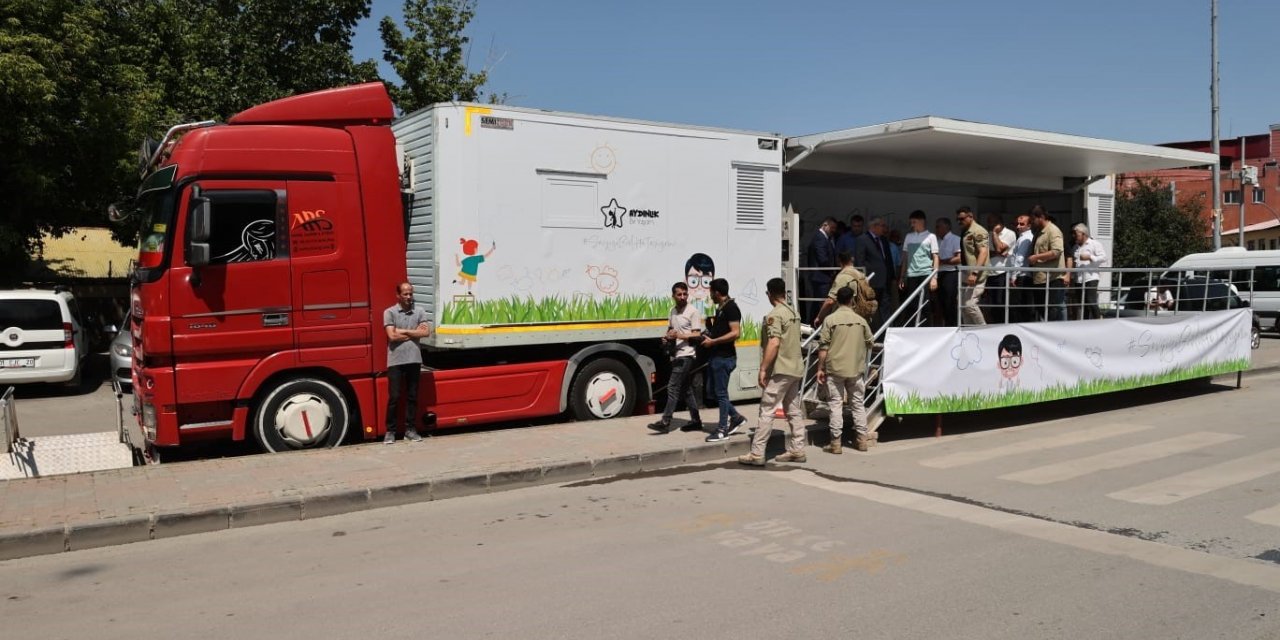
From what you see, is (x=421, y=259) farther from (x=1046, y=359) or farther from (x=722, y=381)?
(x=1046, y=359)

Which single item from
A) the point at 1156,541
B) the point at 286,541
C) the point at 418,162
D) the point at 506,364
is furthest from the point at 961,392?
the point at 286,541

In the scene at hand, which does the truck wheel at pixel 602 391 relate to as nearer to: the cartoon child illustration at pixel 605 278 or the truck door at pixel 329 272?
the cartoon child illustration at pixel 605 278

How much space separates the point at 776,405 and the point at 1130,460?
355 cm

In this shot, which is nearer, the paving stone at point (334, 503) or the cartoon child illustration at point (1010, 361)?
the paving stone at point (334, 503)

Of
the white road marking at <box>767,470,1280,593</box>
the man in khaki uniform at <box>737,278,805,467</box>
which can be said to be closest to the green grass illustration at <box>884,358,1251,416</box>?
the man in khaki uniform at <box>737,278,805,467</box>

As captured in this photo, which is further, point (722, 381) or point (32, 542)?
point (722, 381)

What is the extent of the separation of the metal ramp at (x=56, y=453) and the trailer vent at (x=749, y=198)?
720 centimetres

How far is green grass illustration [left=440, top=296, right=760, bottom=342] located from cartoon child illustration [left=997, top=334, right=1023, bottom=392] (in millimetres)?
4052

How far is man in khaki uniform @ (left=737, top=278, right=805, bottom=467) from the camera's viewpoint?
8609 millimetres

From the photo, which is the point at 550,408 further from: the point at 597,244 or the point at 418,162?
the point at 418,162

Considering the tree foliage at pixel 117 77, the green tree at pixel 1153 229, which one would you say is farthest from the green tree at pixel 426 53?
the green tree at pixel 1153 229

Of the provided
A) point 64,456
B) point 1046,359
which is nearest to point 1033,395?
point 1046,359

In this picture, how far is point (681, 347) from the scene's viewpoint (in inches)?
394

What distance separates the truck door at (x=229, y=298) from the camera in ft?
27.0
